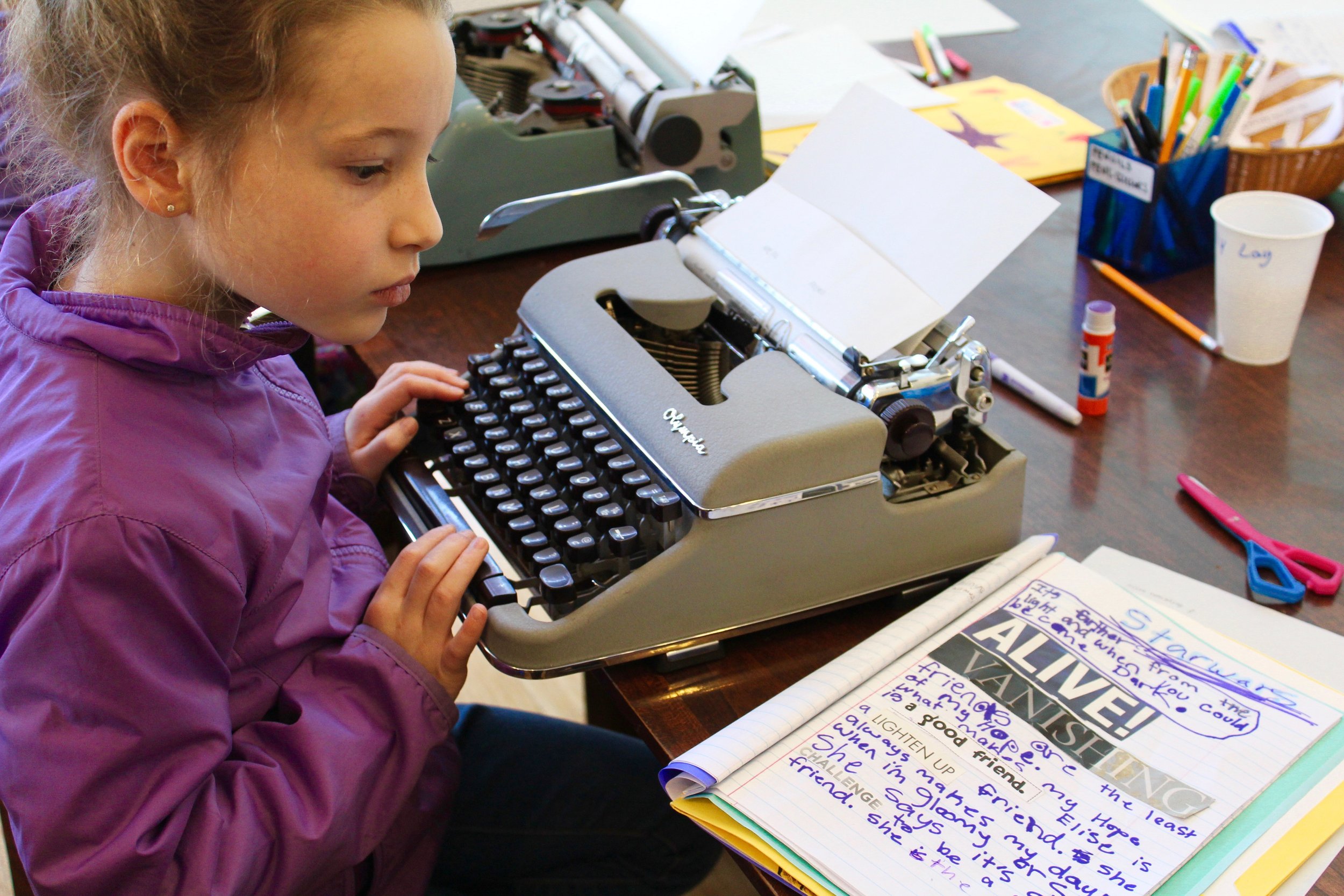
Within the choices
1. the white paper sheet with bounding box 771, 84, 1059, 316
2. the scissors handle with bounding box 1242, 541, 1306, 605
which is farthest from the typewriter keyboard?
the scissors handle with bounding box 1242, 541, 1306, 605

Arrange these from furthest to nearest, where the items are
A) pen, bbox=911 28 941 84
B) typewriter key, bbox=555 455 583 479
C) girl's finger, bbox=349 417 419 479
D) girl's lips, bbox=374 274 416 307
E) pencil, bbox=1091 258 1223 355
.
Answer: pen, bbox=911 28 941 84, pencil, bbox=1091 258 1223 355, girl's finger, bbox=349 417 419 479, typewriter key, bbox=555 455 583 479, girl's lips, bbox=374 274 416 307

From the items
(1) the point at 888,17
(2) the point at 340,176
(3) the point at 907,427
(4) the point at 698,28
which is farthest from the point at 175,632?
(1) the point at 888,17

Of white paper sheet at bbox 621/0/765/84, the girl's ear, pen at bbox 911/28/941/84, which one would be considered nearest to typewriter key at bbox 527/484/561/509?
the girl's ear

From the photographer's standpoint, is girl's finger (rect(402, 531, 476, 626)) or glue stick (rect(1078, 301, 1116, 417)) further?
glue stick (rect(1078, 301, 1116, 417))

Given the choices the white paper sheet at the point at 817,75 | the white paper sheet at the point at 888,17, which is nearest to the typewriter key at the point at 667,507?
the white paper sheet at the point at 817,75

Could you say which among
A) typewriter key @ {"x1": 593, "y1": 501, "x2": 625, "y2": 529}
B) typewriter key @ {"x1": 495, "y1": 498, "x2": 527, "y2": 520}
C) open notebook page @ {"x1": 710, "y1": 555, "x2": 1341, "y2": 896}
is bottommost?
open notebook page @ {"x1": 710, "y1": 555, "x2": 1341, "y2": 896}

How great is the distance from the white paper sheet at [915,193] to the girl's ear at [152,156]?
1.76ft

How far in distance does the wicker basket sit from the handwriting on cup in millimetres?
223

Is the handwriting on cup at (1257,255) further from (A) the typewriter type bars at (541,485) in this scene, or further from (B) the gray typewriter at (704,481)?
(A) the typewriter type bars at (541,485)

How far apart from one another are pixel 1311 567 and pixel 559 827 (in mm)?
700

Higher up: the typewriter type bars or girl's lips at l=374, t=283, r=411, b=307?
girl's lips at l=374, t=283, r=411, b=307

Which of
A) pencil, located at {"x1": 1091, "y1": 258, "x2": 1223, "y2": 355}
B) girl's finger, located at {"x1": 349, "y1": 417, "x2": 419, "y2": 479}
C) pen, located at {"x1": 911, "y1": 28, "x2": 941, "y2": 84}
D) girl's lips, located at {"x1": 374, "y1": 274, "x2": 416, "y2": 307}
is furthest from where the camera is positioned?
pen, located at {"x1": 911, "y1": 28, "x2": 941, "y2": 84}

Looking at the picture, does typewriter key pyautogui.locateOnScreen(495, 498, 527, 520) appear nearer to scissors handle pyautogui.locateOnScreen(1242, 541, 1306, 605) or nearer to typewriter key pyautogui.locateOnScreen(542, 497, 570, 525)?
typewriter key pyautogui.locateOnScreen(542, 497, 570, 525)

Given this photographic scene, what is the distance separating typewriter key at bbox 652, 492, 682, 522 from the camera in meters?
0.82
